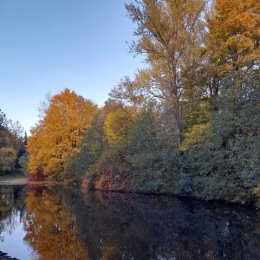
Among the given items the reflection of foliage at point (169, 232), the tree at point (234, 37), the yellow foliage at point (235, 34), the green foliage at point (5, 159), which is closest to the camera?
the reflection of foliage at point (169, 232)

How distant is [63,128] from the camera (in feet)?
108

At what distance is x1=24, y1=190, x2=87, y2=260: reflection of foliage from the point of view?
7.19 m

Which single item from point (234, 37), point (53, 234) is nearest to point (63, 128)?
point (234, 37)

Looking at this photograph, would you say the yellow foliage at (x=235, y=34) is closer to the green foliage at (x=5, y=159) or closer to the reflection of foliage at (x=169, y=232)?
the reflection of foliage at (x=169, y=232)

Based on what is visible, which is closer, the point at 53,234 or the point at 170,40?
the point at 53,234

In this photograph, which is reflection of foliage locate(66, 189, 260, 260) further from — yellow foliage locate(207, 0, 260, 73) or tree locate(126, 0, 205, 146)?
yellow foliage locate(207, 0, 260, 73)

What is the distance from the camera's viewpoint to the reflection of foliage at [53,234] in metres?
7.19

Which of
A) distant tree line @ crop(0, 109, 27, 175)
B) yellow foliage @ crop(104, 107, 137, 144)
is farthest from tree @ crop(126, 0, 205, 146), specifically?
distant tree line @ crop(0, 109, 27, 175)

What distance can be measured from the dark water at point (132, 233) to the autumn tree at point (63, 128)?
18.5m

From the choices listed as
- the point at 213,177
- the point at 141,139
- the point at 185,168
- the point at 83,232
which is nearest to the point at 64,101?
the point at 141,139

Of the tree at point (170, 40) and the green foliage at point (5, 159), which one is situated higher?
the tree at point (170, 40)

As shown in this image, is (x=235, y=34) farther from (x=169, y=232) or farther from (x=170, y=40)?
(x=169, y=232)

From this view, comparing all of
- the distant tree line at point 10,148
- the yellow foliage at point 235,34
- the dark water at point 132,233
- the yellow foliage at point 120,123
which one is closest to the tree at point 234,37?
the yellow foliage at point 235,34

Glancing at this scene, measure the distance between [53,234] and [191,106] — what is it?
12101mm
